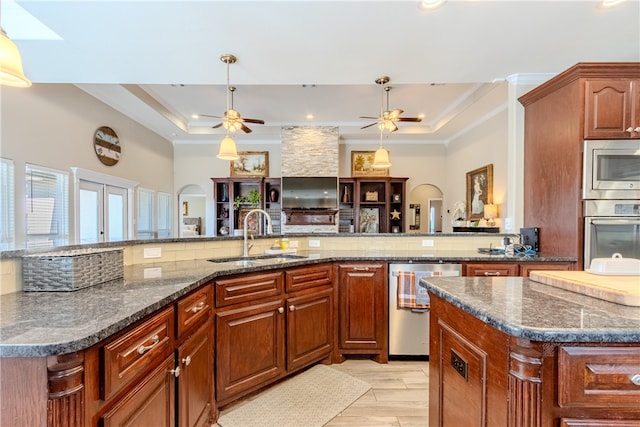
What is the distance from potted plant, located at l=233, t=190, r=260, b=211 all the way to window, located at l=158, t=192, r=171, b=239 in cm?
157

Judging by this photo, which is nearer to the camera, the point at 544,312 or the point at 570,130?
the point at 544,312

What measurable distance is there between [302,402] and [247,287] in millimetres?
895

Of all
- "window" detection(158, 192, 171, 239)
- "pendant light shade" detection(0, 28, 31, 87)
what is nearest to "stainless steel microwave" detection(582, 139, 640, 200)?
"pendant light shade" detection(0, 28, 31, 87)

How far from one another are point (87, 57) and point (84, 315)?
3018 mm

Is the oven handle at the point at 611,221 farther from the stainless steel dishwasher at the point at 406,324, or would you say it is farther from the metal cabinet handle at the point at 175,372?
the metal cabinet handle at the point at 175,372

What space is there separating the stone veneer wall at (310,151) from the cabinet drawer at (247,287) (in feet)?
13.2

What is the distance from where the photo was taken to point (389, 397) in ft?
7.09

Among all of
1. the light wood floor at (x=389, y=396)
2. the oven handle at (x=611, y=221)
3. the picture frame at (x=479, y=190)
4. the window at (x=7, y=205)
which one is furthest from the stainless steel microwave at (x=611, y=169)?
the window at (x=7, y=205)

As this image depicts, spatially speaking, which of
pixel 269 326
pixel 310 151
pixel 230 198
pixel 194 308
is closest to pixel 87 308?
pixel 194 308

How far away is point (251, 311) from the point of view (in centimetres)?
201

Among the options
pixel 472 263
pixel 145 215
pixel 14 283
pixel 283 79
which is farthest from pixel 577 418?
pixel 145 215

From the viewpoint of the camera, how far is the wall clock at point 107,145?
15.1 ft

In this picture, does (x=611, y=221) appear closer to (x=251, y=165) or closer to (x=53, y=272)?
(x=53, y=272)

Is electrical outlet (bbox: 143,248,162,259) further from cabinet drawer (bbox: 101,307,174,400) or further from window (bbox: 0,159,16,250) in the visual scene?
window (bbox: 0,159,16,250)
